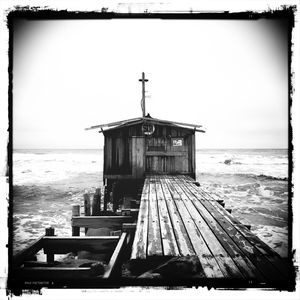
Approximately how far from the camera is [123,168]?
10.4m

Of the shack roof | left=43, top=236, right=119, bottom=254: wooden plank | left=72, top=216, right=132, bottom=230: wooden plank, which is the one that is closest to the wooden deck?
left=43, top=236, right=119, bottom=254: wooden plank

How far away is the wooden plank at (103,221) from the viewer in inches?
224

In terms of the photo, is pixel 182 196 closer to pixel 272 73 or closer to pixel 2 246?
pixel 272 73

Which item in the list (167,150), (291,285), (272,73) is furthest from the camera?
(167,150)

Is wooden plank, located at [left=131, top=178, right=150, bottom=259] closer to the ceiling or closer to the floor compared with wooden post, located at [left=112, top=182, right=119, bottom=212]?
closer to the ceiling

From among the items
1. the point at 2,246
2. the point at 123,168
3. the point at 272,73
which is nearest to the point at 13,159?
the point at 2,246

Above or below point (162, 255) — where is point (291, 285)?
below

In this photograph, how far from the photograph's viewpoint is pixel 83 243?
466 centimetres

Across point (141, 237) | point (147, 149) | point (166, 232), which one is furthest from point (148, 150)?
point (141, 237)

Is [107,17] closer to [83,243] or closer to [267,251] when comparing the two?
[83,243]

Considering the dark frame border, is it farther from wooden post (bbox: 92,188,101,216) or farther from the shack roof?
the shack roof

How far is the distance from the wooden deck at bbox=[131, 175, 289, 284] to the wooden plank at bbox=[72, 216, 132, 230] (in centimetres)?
102

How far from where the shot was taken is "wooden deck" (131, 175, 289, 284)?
9.87 feet

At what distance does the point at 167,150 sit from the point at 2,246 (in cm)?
723
